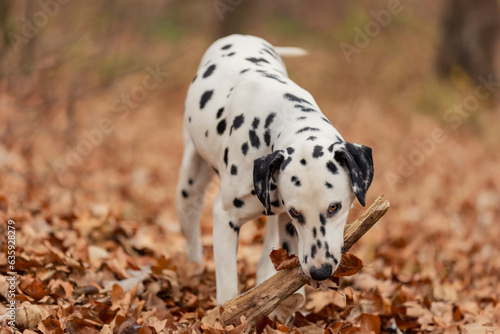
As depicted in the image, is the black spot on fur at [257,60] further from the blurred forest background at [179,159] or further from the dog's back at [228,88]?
the blurred forest background at [179,159]

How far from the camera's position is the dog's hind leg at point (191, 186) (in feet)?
16.5

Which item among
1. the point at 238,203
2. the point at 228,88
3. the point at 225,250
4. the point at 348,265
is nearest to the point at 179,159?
the point at 228,88

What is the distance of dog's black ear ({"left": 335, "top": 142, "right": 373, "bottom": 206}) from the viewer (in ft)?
10.4

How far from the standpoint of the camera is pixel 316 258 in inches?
127

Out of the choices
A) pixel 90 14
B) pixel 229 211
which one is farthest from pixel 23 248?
pixel 90 14

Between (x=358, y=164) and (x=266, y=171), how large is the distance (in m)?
0.51

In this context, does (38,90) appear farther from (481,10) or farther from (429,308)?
(481,10)

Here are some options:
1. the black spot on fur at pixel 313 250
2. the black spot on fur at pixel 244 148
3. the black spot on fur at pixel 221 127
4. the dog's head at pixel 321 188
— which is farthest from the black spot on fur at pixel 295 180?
the black spot on fur at pixel 221 127

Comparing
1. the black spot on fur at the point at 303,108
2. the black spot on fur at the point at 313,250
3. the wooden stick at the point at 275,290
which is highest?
the black spot on fur at the point at 303,108

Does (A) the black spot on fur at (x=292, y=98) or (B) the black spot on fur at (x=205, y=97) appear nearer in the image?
(A) the black spot on fur at (x=292, y=98)

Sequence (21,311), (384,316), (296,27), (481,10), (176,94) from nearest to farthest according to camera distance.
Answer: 1. (21,311)
2. (384,316)
3. (481,10)
4. (176,94)
5. (296,27)

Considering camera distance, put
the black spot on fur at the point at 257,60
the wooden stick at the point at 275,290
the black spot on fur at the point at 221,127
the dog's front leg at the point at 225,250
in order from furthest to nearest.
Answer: the black spot on fur at the point at 257,60, the black spot on fur at the point at 221,127, the dog's front leg at the point at 225,250, the wooden stick at the point at 275,290

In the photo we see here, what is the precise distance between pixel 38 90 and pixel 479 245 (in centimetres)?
630

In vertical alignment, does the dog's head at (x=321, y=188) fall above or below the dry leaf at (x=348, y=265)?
above
